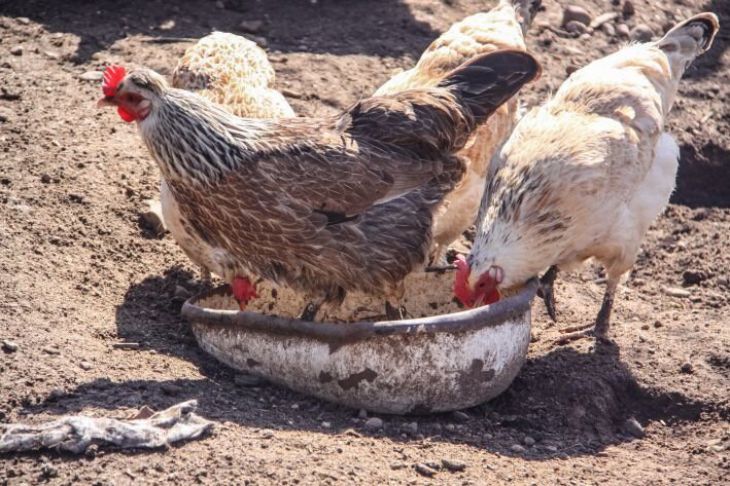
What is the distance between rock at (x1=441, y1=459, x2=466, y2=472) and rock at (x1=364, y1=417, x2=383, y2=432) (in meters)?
0.41

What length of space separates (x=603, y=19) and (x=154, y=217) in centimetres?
439

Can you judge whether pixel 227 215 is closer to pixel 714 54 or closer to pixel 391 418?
pixel 391 418

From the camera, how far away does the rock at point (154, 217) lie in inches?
217

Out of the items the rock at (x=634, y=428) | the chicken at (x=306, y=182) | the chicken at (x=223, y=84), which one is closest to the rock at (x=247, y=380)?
the chicken at (x=306, y=182)

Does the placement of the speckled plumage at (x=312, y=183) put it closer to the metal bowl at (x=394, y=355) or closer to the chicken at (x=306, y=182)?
the chicken at (x=306, y=182)

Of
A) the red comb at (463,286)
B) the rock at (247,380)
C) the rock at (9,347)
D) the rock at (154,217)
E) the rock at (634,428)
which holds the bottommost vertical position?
the rock at (634,428)

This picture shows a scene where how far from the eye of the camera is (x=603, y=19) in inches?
321

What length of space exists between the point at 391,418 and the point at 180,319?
134 cm

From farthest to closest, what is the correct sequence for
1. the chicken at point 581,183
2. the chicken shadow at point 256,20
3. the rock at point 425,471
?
the chicken shadow at point 256,20 → the chicken at point 581,183 → the rock at point 425,471

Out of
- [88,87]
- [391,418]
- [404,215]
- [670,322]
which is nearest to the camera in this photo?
[391,418]

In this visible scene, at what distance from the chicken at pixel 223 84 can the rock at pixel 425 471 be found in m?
1.70

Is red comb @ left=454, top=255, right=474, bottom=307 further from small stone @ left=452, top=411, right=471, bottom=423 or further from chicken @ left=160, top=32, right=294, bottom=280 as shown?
chicken @ left=160, top=32, right=294, bottom=280

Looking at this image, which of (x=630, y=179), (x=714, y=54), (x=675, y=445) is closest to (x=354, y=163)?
(x=630, y=179)

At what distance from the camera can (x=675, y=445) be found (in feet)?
14.4
